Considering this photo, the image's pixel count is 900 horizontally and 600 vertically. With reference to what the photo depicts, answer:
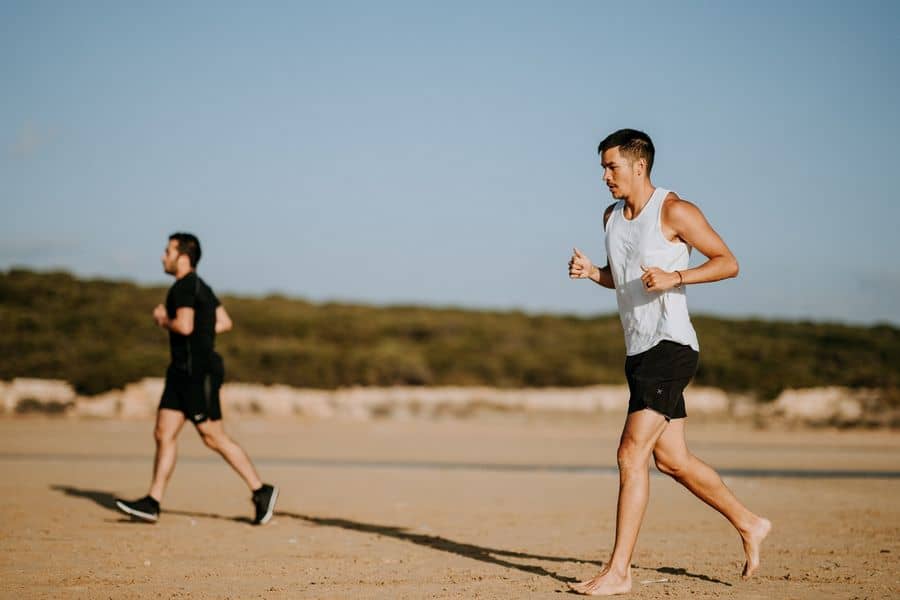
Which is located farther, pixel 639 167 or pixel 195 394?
pixel 195 394

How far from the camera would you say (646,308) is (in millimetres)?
5812

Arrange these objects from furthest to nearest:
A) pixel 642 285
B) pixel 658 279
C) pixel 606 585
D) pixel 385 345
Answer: pixel 385 345
pixel 642 285
pixel 606 585
pixel 658 279

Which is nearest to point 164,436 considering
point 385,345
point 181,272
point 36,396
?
point 181,272

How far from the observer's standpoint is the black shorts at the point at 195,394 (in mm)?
8461

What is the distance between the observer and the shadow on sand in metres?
6.55

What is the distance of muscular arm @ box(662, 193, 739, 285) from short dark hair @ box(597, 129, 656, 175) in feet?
0.93

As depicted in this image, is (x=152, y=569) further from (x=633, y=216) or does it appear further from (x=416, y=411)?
(x=416, y=411)

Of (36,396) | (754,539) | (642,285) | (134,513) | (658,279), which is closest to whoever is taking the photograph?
(658,279)

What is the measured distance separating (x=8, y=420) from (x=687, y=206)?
20.2 metres

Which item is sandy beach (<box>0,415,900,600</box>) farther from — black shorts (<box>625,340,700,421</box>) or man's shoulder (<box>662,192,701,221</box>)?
man's shoulder (<box>662,192,701,221</box>)

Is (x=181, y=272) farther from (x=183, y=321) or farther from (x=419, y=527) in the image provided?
(x=419, y=527)

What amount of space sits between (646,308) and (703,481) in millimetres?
978

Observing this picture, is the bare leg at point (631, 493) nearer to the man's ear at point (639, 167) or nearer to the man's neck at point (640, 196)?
the man's neck at point (640, 196)

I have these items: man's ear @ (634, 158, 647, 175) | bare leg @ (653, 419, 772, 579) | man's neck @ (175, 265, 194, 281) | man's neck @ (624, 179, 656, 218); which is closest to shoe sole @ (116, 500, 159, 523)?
man's neck @ (175, 265, 194, 281)
